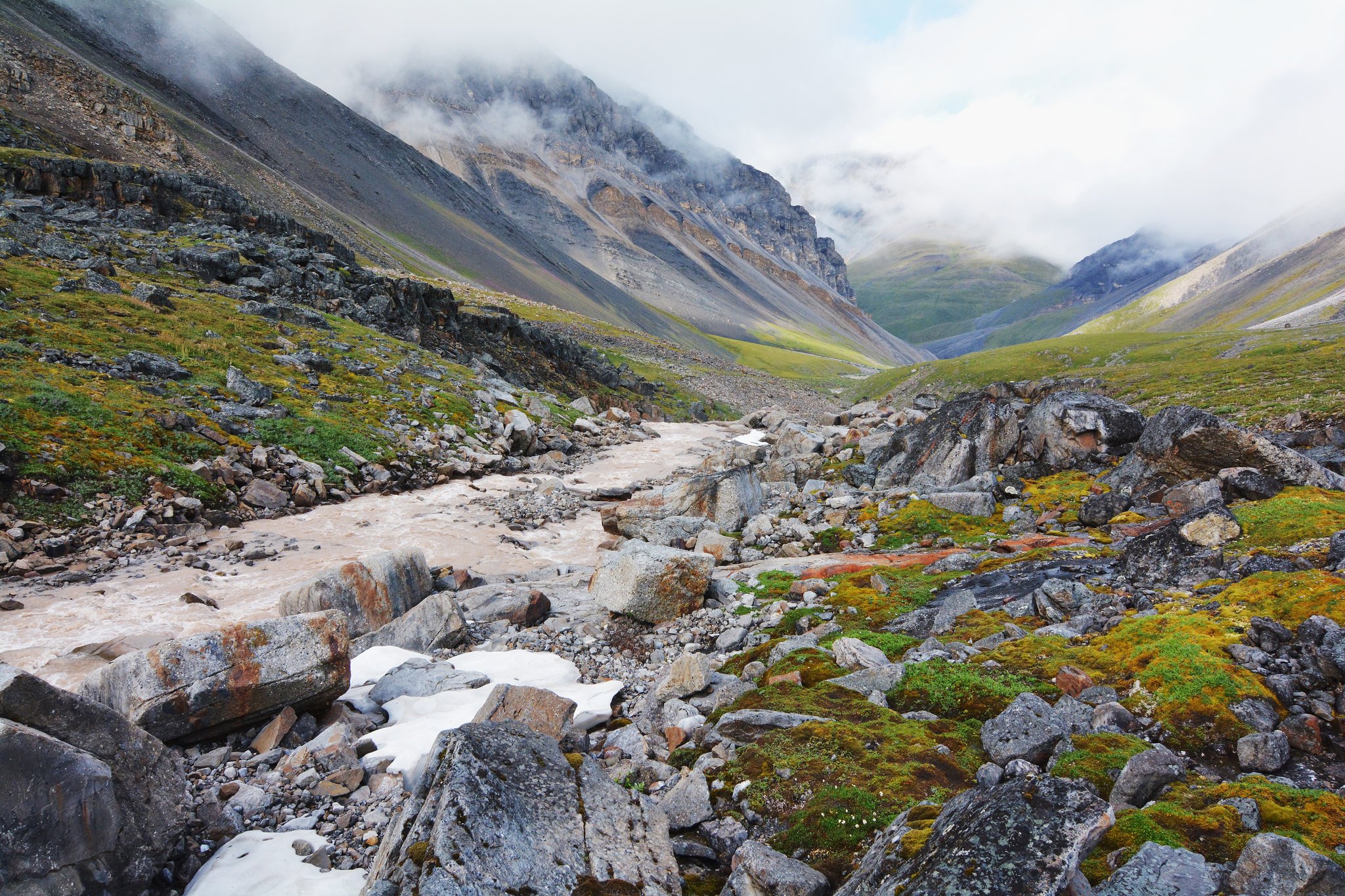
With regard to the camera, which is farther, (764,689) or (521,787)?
(764,689)

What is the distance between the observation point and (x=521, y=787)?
7.04 m

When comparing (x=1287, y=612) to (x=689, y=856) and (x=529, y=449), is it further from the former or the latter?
(x=529, y=449)

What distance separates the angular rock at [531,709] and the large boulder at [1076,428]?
26526 mm

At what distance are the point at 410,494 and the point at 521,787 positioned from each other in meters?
27.2

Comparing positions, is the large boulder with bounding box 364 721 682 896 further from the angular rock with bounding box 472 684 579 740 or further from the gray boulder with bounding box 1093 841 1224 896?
the gray boulder with bounding box 1093 841 1224 896

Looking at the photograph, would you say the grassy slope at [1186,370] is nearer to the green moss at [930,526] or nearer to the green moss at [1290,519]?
the green moss at [1290,519]

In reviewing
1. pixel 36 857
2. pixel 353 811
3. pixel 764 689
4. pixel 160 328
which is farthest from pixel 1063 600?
pixel 160 328

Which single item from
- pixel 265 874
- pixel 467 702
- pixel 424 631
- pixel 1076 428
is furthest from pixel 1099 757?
pixel 1076 428

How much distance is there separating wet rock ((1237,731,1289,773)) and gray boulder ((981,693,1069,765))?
6.08ft

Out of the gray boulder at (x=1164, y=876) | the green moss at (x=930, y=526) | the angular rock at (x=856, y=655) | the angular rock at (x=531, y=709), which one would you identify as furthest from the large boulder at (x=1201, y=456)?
the angular rock at (x=531, y=709)

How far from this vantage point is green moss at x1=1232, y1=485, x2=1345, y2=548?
44.4 ft

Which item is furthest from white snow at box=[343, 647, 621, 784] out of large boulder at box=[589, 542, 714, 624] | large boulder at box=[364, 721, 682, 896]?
large boulder at box=[589, 542, 714, 624]

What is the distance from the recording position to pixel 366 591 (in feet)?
56.6

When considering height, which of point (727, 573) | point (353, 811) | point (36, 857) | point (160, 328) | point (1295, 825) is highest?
point (160, 328)
